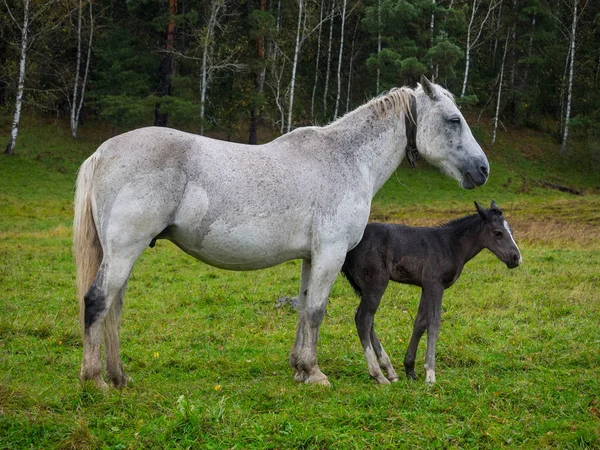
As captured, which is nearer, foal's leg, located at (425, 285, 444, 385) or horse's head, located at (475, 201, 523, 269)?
foal's leg, located at (425, 285, 444, 385)

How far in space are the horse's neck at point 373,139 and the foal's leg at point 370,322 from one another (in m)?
1.09

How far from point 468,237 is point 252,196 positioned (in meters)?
2.74

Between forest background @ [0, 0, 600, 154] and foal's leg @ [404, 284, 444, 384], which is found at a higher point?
forest background @ [0, 0, 600, 154]

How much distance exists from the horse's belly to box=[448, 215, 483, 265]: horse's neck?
1.91 metres

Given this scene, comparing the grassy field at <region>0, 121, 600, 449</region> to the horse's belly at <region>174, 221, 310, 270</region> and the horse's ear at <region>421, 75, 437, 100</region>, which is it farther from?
the horse's ear at <region>421, 75, 437, 100</region>

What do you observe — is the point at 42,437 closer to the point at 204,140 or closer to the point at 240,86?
the point at 204,140

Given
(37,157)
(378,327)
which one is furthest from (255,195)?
(37,157)

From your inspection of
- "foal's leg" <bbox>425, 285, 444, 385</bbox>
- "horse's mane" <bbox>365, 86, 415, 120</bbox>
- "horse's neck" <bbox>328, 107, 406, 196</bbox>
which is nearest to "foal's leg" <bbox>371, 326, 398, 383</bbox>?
"foal's leg" <bbox>425, 285, 444, 385</bbox>

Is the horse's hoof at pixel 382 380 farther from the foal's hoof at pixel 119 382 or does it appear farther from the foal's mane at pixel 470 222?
the foal's hoof at pixel 119 382

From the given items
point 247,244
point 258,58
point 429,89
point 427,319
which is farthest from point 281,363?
point 258,58

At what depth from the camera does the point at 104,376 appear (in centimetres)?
675

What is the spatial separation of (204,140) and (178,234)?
0.97m

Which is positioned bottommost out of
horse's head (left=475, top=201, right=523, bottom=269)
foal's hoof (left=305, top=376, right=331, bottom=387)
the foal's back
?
foal's hoof (left=305, top=376, right=331, bottom=387)

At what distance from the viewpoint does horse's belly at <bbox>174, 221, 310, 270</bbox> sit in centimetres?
631
